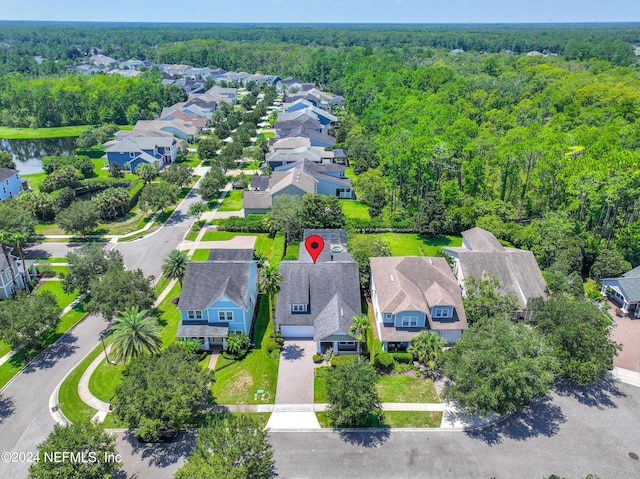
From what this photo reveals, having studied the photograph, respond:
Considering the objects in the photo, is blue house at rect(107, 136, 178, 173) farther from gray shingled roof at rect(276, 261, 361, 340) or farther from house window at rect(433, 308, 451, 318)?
house window at rect(433, 308, 451, 318)

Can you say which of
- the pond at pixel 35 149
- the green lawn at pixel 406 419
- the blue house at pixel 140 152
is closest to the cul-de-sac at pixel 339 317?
the green lawn at pixel 406 419

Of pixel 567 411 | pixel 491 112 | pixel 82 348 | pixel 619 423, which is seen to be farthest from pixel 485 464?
pixel 491 112

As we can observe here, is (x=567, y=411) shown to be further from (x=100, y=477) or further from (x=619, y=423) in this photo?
(x=100, y=477)

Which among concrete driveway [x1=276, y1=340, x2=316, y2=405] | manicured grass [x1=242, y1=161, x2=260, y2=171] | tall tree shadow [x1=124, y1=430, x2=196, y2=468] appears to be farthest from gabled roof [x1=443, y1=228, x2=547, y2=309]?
manicured grass [x1=242, y1=161, x2=260, y2=171]

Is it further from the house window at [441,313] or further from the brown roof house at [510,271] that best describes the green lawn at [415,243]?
the house window at [441,313]

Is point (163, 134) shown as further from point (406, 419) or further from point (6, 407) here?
point (406, 419)
